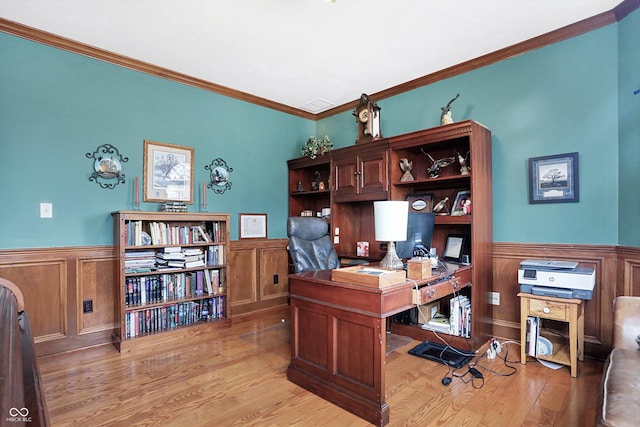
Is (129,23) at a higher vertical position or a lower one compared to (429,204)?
higher

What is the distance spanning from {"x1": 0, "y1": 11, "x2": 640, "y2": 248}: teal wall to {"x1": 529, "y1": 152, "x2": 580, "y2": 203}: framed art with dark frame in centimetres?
5

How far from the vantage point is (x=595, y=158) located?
8.66 feet

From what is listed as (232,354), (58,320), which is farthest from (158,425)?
(58,320)

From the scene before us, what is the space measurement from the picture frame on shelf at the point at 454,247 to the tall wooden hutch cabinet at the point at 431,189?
39mm

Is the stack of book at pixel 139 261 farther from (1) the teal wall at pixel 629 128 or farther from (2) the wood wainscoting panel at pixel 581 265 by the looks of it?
(1) the teal wall at pixel 629 128

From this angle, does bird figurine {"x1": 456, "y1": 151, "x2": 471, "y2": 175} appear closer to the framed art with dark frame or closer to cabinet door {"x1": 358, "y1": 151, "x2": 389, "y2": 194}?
the framed art with dark frame

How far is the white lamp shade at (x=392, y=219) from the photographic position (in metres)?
2.10

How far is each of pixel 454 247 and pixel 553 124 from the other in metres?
1.36

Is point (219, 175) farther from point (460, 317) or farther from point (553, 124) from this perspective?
point (553, 124)

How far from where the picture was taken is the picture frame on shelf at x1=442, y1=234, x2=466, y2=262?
3.14 metres

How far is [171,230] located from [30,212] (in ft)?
3.58

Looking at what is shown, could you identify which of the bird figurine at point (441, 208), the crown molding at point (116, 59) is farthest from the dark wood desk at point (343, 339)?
the crown molding at point (116, 59)

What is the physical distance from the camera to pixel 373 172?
3586 mm

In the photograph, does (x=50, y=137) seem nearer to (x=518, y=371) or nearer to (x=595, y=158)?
(x=518, y=371)
